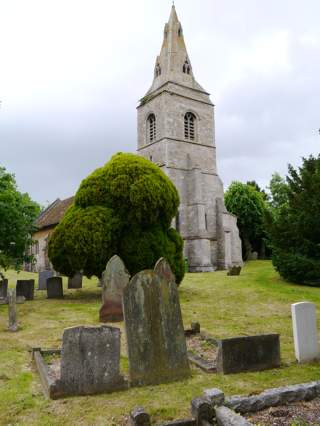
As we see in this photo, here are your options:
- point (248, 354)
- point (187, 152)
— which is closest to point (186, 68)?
point (187, 152)

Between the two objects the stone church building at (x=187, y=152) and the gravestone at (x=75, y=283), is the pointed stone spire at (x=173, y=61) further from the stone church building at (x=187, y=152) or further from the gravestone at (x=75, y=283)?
the gravestone at (x=75, y=283)

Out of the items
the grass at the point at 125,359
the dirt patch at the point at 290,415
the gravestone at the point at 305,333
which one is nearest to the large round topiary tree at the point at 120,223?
the grass at the point at 125,359

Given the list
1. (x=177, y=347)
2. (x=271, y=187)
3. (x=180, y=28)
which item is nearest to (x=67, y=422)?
(x=177, y=347)

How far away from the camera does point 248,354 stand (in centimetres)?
596

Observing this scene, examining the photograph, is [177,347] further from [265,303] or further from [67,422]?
[265,303]

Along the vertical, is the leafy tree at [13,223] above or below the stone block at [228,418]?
above

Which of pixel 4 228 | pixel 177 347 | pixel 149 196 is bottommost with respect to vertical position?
pixel 177 347

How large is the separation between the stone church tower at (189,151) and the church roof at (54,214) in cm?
894

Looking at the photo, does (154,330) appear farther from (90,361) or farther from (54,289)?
(54,289)

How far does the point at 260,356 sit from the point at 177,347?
1412 mm

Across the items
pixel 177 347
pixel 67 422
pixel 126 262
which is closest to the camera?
pixel 67 422

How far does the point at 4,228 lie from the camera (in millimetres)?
13203

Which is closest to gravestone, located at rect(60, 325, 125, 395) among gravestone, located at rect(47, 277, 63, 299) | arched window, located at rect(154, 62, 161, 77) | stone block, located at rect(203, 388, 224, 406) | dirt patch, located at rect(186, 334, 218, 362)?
stone block, located at rect(203, 388, 224, 406)

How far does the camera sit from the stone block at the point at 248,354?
229 inches
